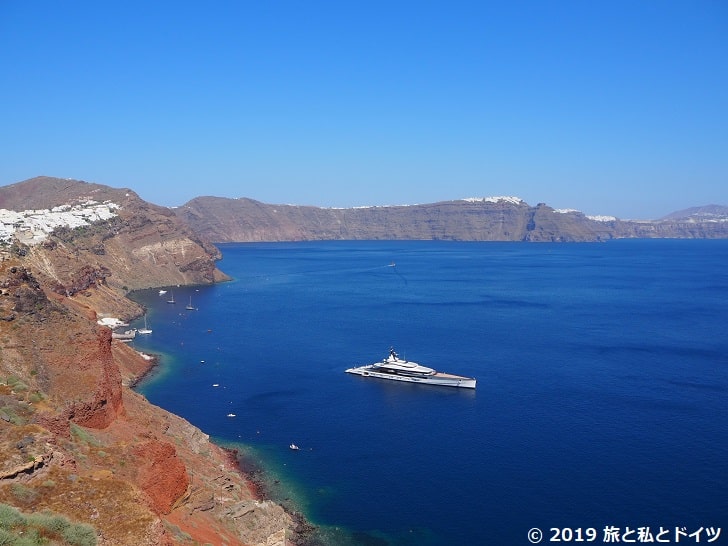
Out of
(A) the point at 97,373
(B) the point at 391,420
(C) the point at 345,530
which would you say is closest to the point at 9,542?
(A) the point at 97,373

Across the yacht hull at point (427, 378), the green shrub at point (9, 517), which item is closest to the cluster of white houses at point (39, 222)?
the yacht hull at point (427, 378)

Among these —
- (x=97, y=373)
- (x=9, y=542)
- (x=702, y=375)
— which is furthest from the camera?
(x=702, y=375)

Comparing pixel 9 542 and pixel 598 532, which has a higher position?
pixel 9 542

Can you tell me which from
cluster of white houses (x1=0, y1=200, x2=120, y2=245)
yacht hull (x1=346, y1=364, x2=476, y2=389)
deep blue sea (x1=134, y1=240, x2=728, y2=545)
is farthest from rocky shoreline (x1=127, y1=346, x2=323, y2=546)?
cluster of white houses (x1=0, y1=200, x2=120, y2=245)

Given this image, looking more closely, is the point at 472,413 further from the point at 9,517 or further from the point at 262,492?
the point at 9,517

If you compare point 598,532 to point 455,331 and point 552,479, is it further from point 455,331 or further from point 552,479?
point 455,331

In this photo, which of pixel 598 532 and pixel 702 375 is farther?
pixel 702 375

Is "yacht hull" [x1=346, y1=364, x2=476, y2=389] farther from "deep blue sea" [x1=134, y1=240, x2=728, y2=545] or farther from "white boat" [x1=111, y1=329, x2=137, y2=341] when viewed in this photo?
"white boat" [x1=111, y1=329, x2=137, y2=341]

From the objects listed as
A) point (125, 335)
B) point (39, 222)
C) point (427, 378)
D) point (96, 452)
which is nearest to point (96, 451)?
point (96, 452)
